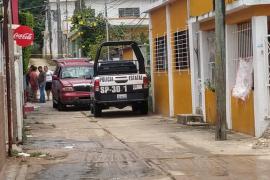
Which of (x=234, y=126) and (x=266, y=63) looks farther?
(x=234, y=126)

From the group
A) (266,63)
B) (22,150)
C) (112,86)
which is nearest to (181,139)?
(266,63)

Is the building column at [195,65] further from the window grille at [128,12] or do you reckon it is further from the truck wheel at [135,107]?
the window grille at [128,12]

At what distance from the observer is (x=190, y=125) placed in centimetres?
1725

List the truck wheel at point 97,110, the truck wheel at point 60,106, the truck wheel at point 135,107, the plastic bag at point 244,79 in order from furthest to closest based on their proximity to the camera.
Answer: the truck wheel at point 60,106 → the truck wheel at point 135,107 → the truck wheel at point 97,110 → the plastic bag at point 244,79

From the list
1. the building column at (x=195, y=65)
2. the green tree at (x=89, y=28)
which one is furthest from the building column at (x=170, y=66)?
the green tree at (x=89, y=28)

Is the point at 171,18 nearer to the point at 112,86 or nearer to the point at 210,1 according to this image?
the point at 112,86

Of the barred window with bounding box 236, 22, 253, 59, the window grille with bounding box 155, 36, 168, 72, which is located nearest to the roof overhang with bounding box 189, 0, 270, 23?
the barred window with bounding box 236, 22, 253, 59

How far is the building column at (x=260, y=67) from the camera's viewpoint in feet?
43.7

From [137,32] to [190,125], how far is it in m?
26.6

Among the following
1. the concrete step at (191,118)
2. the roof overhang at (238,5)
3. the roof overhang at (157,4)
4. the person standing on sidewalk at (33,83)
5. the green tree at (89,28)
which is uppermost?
the green tree at (89,28)

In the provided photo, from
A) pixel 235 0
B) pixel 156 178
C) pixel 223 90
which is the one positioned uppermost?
pixel 235 0

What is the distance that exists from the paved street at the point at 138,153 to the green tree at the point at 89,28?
23.8m

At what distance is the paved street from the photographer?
999cm

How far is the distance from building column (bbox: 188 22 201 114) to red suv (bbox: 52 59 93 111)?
738 cm
